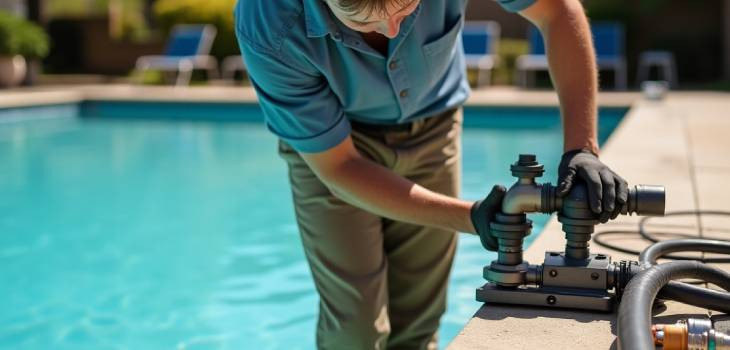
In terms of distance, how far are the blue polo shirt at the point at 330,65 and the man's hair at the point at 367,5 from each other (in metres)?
0.36

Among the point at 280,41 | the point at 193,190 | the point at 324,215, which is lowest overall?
the point at 193,190

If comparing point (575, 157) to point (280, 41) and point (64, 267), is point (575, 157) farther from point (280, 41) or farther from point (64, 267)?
point (64, 267)

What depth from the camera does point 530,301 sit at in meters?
1.76

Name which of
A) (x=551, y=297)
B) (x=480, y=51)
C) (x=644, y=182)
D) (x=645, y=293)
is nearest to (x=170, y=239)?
(x=644, y=182)

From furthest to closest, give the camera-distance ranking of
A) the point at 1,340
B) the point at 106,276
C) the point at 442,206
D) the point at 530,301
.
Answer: the point at 106,276, the point at 1,340, the point at 442,206, the point at 530,301

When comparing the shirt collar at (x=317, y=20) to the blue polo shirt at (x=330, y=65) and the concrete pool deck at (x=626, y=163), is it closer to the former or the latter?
the blue polo shirt at (x=330, y=65)

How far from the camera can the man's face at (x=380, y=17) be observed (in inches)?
68.1

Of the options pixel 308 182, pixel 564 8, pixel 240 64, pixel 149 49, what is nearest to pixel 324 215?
pixel 308 182

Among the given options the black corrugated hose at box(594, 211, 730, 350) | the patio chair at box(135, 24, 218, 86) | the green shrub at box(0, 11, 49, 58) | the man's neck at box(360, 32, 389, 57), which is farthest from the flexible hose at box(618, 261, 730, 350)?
the green shrub at box(0, 11, 49, 58)

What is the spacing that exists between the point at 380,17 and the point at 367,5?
0.05m

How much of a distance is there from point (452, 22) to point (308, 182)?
54 cm

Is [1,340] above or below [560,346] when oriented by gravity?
below

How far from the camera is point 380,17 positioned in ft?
5.71

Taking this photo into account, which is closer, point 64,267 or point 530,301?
point 530,301
